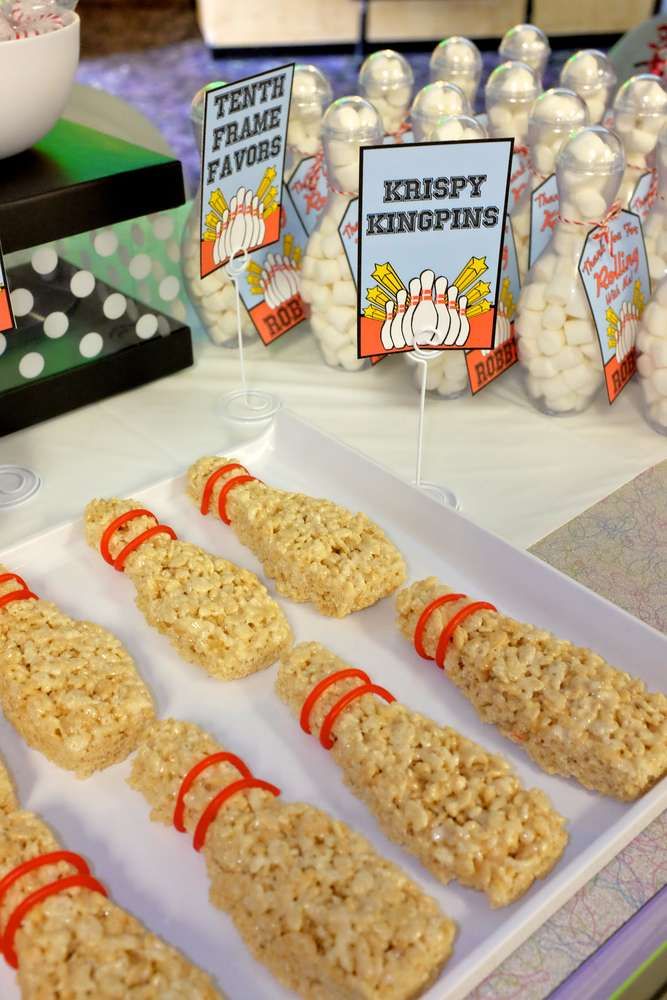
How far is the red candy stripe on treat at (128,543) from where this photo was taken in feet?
3.69

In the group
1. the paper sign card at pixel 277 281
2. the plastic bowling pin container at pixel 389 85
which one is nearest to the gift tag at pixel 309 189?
the paper sign card at pixel 277 281

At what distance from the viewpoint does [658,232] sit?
1443 millimetres

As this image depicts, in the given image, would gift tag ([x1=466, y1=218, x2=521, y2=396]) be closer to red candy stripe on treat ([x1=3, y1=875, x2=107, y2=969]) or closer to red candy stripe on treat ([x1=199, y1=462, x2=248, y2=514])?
red candy stripe on treat ([x1=199, y1=462, x2=248, y2=514])

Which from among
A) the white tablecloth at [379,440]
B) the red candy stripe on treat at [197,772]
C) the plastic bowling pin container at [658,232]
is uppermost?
the plastic bowling pin container at [658,232]

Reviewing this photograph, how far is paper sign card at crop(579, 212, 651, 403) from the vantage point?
1.32 meters

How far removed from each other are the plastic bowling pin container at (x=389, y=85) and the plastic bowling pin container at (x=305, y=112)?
0.09 m

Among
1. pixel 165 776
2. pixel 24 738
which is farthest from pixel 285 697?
pixel 24 738

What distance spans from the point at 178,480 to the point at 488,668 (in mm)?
514

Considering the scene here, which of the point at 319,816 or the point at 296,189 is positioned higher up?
the point at 296,189

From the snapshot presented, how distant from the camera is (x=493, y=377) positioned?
1510 mm

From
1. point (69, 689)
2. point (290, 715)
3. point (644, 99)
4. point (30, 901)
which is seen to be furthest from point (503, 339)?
point (30, 901)

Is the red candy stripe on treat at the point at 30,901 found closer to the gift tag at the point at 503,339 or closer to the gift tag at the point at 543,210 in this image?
the gift tag at the point at 503,339

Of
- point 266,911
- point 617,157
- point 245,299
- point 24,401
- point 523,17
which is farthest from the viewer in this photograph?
point 523,17

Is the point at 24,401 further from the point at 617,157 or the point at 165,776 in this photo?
the point at 617,157
